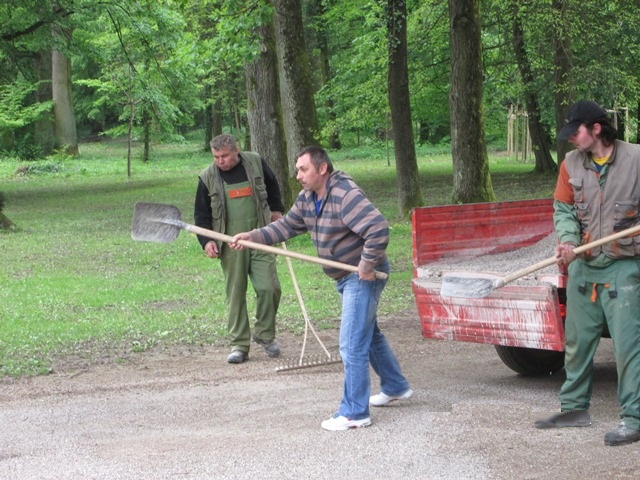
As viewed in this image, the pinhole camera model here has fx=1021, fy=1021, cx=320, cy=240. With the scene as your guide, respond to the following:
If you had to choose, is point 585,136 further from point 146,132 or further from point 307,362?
point 146,132

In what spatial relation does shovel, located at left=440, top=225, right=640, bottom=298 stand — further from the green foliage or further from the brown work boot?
the green foliage

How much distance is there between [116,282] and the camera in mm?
14023

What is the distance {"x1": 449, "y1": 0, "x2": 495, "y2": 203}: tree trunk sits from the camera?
709 inches

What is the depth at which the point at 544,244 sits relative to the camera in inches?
332

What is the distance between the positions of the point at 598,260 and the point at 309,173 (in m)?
1.84

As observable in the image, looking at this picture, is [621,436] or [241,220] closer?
[621,436]

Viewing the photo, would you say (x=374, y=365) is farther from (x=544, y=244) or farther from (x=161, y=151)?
(x=161, y=151)

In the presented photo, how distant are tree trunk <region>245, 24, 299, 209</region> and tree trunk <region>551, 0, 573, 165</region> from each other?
492 centimetres

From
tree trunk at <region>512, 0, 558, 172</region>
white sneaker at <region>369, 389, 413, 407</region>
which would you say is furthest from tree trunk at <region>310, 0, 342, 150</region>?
white sneaker at <region>369, 389, 413, 407</region>

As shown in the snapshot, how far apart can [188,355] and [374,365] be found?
9.37ft

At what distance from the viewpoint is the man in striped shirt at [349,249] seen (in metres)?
6.31

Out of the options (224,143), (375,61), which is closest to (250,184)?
(224,143)

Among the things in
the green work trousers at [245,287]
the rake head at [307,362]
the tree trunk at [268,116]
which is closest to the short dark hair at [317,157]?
the rake head at [307,362]

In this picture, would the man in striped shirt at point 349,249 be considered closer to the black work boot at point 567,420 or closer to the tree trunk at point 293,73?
the black work boot at point 567,420
